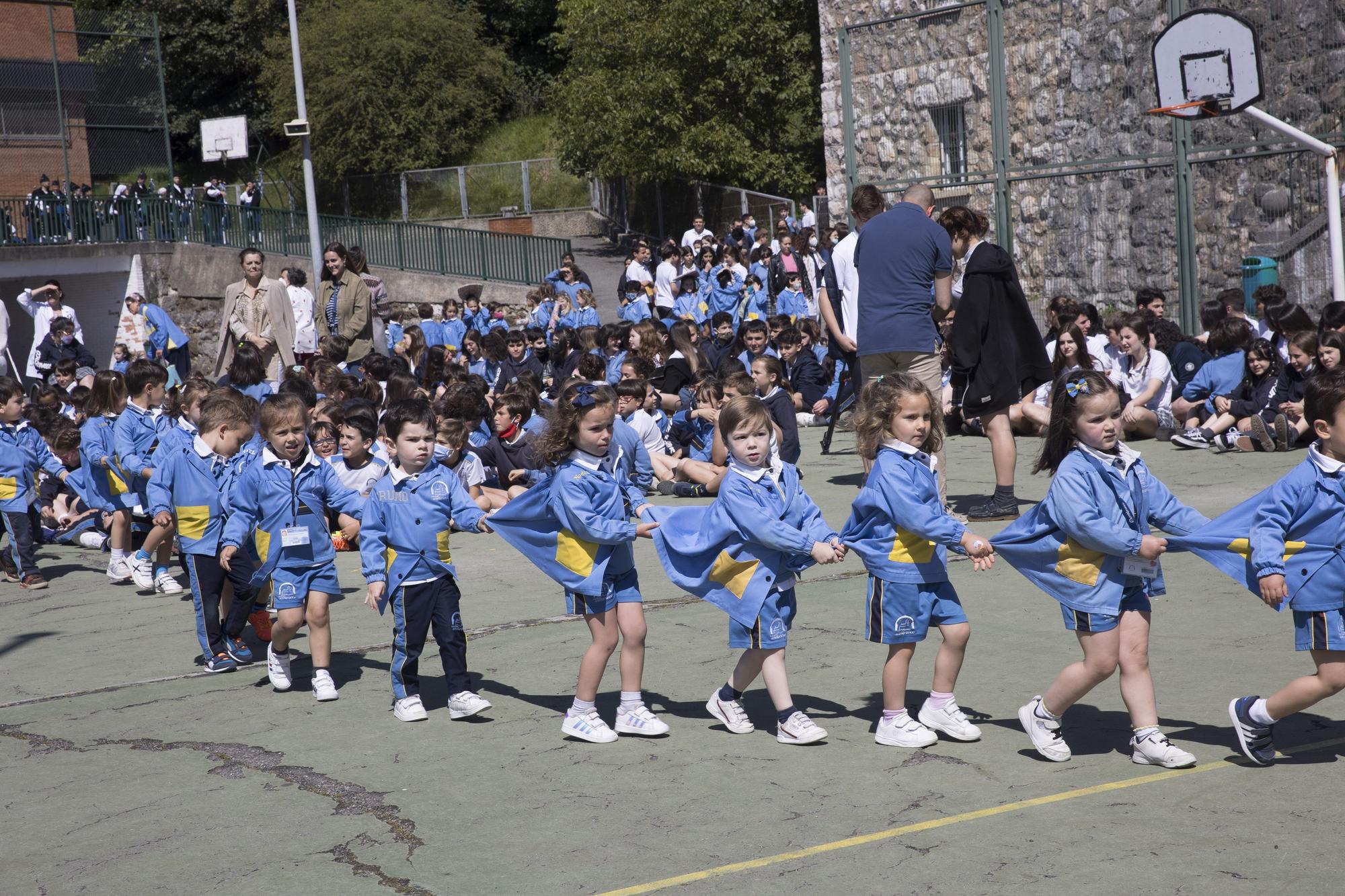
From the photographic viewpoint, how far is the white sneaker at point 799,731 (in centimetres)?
501

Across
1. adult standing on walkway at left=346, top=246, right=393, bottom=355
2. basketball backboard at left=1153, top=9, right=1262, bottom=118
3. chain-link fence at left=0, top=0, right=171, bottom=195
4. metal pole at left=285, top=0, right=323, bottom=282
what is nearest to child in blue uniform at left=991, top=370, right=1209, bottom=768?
basketball backboard at left=1153, top=9, right=1262, bottom=118

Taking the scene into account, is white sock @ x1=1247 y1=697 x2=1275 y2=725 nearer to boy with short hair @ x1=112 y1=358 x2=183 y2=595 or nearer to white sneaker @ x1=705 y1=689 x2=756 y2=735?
white sneaker @ x1=705 y1=689 x2=756 y2=735

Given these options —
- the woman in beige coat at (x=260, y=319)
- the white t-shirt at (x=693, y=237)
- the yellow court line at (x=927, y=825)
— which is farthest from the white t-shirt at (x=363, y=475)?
the white t-shirt at (x=693, y=237)

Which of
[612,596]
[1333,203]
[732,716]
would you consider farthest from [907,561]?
[1333,203]

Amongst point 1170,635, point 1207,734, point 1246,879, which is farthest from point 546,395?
point 1246,879

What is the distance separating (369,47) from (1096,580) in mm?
36622

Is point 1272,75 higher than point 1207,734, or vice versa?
point 1272,75

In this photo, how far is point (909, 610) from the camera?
4906mm

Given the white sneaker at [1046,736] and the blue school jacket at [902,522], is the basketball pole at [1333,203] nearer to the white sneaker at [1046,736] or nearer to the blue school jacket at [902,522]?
the blue school jacket at [902,522]

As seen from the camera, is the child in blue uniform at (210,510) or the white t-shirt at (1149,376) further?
the white t-shirt at (1149,376)

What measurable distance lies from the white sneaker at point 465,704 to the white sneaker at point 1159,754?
8.31 feet

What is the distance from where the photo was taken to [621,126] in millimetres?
28938

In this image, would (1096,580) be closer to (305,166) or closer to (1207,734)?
(1207,734)

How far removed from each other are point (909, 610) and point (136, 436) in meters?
6.50
